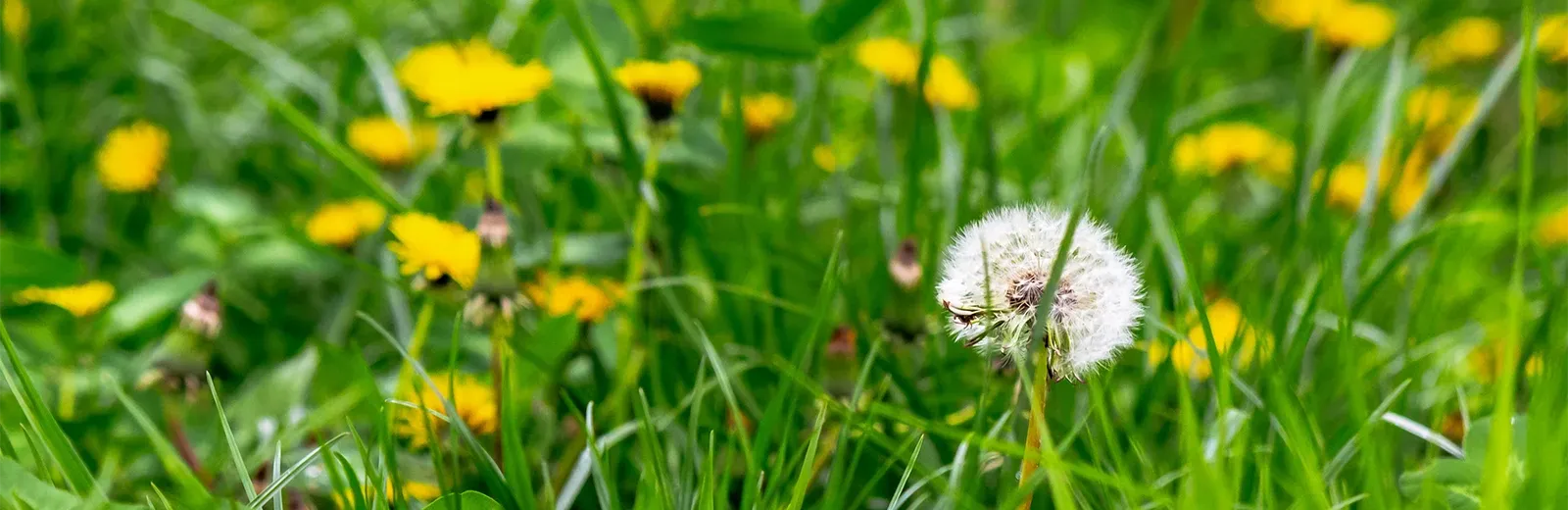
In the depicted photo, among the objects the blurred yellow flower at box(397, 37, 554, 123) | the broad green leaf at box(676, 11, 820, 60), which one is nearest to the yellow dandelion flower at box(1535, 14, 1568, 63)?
the broad green leaf at box(676, 11, 820, 60)

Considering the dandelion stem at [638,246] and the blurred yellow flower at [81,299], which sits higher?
the dandelion stem at [638,246]

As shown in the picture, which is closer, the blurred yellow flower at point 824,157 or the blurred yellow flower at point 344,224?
the blurred yellow flower at point 344,224

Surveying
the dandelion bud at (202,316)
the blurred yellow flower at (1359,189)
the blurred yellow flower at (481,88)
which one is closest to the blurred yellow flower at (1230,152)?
the blurred yellow flower at (1359,189)

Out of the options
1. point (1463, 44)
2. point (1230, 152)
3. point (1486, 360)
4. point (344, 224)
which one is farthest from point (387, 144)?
point (1463, 44)

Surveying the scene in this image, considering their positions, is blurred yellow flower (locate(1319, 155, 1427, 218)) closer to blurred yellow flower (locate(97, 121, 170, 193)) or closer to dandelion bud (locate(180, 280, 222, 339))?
dandelion bud (locate(180, 280, 222, 339))

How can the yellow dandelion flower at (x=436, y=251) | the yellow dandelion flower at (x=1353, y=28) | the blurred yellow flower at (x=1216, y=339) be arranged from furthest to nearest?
the yellow dandelion flower at (x=1353, y=28) < the blurred yellow flower at (x=1216, y=339) < the yellow dandelion flower at (x=436, y=251)

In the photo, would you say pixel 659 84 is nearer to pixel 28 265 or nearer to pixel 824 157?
pixel 824 157

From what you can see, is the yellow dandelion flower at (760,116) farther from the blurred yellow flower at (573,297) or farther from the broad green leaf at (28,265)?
the broad green leaf at (28,265)
